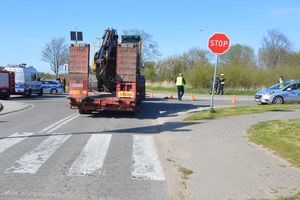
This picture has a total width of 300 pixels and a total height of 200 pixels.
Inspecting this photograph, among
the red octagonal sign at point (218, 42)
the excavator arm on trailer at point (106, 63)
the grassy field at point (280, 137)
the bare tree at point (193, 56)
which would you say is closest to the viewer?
the grassy field at point (280, 137)

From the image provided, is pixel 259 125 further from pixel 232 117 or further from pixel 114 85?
pixel 114 85

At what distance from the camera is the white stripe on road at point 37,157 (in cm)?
803

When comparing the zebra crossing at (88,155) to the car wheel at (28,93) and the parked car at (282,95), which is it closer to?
the parked car at (282,95)

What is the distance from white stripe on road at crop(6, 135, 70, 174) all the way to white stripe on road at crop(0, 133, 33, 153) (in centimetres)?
68

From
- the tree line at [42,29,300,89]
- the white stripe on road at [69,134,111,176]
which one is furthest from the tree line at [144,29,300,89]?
the white stripe on road at [69,134,111,176]

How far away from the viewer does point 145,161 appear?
9164mm

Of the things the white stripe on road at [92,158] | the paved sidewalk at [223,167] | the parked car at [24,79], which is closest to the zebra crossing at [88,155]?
the white stripe on road at [92,158]

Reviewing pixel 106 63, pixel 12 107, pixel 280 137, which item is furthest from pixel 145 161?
pixel 12 107

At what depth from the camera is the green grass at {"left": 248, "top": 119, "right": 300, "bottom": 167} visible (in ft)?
31.3

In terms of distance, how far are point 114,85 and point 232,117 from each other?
550 cm

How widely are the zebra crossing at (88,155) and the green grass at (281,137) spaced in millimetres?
2565

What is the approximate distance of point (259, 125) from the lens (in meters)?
14.7

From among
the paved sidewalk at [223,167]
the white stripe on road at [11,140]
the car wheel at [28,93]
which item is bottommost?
the car wheel at [28,93]

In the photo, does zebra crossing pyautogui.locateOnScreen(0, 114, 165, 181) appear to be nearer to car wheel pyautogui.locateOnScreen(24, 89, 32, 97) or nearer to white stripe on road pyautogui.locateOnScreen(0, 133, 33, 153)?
white stripe on road pyautogui.locateOnScreen(0, 133, 33, 153)
